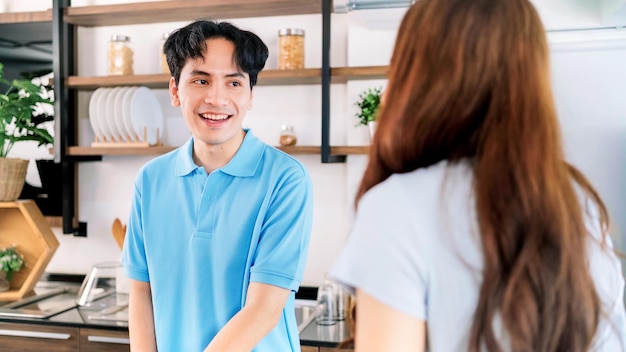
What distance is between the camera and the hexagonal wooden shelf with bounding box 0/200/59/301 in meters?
2.64

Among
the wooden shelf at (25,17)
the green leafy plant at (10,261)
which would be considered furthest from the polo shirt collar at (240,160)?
the wooden shelf at (25,17)

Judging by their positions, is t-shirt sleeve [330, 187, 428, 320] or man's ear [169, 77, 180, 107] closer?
t-shirt sleeve [330, 187, 428, 320]

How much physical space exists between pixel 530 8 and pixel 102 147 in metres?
2.21

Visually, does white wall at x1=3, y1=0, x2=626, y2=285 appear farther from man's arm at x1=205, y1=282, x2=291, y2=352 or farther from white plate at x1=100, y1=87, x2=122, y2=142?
man's arm at x1=205, y1=282, x2=291, y2=352

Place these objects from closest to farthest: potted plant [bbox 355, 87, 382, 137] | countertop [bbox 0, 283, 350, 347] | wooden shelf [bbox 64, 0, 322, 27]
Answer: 1. countertop [bbox 0, 283, 350, 347]
2. potted plant [bbox 355, 87, 382, 137]
3. wooden shelf [bbox 64, 0, 322, 27]

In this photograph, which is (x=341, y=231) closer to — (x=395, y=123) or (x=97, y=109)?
(x=97, y=109)

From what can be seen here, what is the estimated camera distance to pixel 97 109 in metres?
2.65

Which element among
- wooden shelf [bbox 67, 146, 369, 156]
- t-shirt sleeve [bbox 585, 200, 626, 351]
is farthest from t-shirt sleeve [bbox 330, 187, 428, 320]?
wooden shelf [bbox 67, 146, 369, 156]

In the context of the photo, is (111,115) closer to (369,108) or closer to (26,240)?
(26,240)

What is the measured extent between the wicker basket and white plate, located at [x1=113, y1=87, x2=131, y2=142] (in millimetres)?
460

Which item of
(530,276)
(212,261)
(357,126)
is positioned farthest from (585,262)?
(357,126)

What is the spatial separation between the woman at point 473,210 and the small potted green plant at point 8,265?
7.74 ft

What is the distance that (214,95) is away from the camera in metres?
1.46

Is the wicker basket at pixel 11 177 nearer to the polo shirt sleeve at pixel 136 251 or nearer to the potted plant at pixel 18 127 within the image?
the potted plant at pixel 18 127
